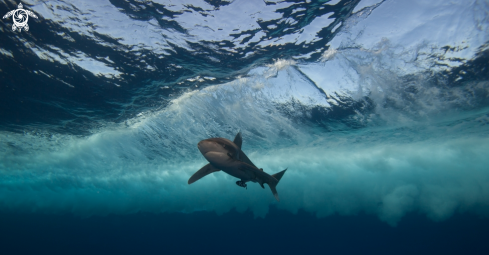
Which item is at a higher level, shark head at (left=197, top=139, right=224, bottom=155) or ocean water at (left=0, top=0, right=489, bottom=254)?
ocean water at (left=0, top=0, right=489, bottom=254)

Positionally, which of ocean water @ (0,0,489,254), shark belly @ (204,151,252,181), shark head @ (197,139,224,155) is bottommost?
shark belly @ (204,151,252,181)

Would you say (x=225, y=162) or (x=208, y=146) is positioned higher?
(x=208, y=146)

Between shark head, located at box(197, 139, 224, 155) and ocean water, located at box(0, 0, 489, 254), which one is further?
ocean water, located at box(0, 0, 489, 254)

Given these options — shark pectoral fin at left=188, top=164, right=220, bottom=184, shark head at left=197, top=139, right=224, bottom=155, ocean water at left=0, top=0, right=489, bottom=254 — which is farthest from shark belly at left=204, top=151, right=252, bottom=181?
ocean water at left=0, top=0, right=489, bottom=254

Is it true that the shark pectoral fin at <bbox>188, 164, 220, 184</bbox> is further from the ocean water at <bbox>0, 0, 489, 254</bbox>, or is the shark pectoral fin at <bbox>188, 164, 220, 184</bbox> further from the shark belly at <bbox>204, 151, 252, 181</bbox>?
the ocean water at <bbox>0, 0, 489, 254</bbox>

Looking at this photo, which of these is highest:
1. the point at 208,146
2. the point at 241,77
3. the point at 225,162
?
the point at 241,77

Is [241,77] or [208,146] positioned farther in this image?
[241,77]

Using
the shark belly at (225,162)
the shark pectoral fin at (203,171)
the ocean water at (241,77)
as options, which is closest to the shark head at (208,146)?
the shark belly at (225,162)

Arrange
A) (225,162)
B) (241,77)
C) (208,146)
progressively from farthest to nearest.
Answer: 1. (241,77)
2. (225,162)
3. (208,146)

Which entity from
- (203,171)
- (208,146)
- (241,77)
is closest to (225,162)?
(208,146)

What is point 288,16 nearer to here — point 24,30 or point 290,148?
point 24,30

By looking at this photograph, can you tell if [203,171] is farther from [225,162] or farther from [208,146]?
[208,146]

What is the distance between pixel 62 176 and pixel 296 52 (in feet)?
144

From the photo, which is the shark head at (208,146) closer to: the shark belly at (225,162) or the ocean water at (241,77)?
the shark belly at (225,162)
